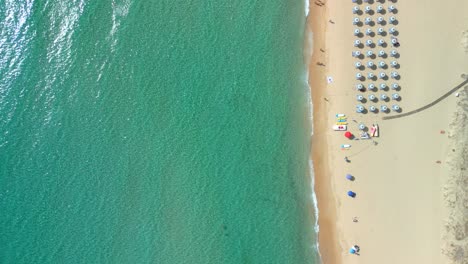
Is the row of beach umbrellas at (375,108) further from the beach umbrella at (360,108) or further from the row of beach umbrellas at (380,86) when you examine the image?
the row of beach umbrellas at (380,86)

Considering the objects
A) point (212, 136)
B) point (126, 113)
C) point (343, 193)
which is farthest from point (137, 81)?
point (343, 193)

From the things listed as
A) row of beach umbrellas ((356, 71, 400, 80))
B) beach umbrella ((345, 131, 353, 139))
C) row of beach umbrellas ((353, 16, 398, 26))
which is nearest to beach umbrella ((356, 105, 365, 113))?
beach umbrella ((345, 131, 353, 139))

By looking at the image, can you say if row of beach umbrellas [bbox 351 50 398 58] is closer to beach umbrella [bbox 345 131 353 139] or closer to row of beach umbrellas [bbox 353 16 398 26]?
row of beach umbrellas [bbox 353 16 398 26]

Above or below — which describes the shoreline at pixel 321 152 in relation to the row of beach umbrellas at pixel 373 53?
below

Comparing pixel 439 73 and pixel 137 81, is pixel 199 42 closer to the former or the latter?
pixel 137 81

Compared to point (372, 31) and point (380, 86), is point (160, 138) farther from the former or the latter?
point (372, 31)

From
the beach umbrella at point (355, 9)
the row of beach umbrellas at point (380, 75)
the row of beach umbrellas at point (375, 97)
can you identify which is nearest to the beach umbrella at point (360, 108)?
the row of beach umbrellas at point (375, 97)

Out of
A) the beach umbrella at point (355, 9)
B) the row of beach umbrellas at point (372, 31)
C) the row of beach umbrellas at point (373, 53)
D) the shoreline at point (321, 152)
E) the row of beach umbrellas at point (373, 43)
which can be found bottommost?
the shoreline at point (321, 152)
